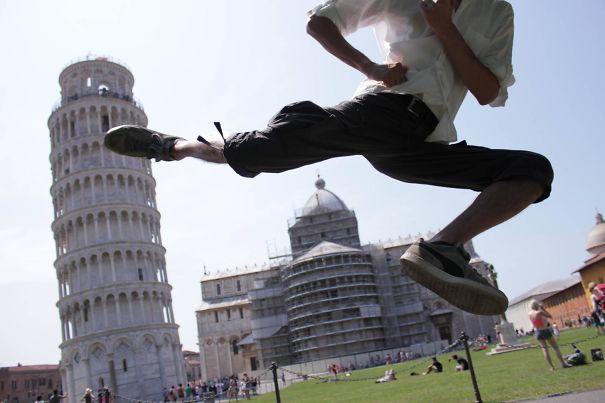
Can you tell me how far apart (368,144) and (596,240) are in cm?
7521

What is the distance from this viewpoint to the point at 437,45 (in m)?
2.59

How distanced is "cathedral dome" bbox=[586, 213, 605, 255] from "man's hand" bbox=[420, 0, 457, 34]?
74.2 m

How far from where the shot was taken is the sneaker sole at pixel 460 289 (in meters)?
2.35

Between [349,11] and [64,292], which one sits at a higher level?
[64,292]

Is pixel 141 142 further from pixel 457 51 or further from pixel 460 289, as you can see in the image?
pixel 460 289

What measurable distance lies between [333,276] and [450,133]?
5722cm

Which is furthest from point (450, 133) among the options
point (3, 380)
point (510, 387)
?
point (3, 380)

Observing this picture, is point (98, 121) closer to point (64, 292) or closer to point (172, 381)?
point (64, 292)

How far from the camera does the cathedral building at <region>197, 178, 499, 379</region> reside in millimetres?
57906

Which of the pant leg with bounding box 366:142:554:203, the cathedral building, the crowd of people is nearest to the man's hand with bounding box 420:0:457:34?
the pant leg with bounding box 366:142:554:203

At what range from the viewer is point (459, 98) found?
2717 millimetres

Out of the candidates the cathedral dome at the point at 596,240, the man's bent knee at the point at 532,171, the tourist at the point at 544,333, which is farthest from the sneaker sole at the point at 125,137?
the cathedral dome at the point at 596,240

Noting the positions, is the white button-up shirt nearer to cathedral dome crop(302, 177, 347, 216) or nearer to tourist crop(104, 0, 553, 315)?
tourist crop(104, 0, 553, 315)

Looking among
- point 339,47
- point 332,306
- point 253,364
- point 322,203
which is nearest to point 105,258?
point 332,306
